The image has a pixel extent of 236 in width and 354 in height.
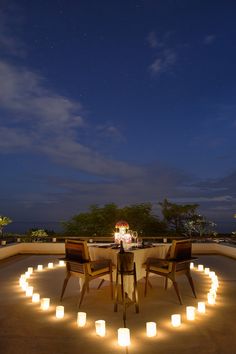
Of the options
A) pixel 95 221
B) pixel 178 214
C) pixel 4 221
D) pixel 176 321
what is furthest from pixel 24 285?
pixel 178 214

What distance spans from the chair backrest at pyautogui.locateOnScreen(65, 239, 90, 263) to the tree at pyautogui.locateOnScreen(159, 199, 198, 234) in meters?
11.3

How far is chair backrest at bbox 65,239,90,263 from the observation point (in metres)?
3.72

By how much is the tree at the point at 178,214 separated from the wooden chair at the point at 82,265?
11.2 m

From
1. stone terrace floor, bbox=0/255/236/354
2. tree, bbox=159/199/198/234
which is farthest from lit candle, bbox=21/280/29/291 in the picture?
tree, bbox=159/199/198/234

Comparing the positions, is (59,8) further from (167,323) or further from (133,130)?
(133,130)

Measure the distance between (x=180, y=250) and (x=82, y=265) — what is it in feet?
3.67

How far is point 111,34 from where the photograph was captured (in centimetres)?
795

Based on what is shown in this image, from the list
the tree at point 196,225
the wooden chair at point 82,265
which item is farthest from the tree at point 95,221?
the wooden chair at point 82,265

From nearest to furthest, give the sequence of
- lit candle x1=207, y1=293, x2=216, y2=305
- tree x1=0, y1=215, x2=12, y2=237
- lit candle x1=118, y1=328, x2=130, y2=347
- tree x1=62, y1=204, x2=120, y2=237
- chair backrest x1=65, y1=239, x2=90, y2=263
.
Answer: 1. lit candle x1=118, y1=328, x2=130, y2=347
2. lit candle x1=207, y1=293, x2=216, y2=305
3. chair backrest x1=65, y1=239, x2=90, y2=263
4. tree x1=0, y1=215, x2=12, y2=237
5. tree x1=62, y1=204, x2=120, y2=237

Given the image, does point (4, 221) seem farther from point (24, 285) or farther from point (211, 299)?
point (211, 299)

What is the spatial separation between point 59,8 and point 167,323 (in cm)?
583

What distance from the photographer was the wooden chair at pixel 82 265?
12.0 feet

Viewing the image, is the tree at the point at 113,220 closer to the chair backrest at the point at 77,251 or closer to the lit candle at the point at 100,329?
the chair backrest at the point at 77,251

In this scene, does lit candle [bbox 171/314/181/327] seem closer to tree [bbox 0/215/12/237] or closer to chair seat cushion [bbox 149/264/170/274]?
chair seat cushion [bbox 149/264/170/274]
